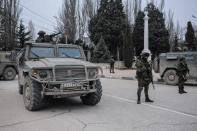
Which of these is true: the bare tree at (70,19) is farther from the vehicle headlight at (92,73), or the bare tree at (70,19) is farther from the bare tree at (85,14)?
the vehicle headlight at (92,73)

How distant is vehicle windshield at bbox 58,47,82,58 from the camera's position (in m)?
11.3

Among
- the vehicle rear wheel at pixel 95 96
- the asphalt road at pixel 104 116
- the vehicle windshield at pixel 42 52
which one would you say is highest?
the vehicle windshield at pixel 42 52

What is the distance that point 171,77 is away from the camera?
18.3 meters

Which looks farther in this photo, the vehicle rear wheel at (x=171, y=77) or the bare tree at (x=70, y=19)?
the bare tree at (x=70, y=19)

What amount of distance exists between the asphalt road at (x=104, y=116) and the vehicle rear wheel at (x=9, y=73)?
33.0 feet

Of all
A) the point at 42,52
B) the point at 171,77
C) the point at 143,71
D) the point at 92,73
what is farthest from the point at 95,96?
the point at 171,77

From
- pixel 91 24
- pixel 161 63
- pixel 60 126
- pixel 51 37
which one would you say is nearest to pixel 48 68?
pixel 60 126

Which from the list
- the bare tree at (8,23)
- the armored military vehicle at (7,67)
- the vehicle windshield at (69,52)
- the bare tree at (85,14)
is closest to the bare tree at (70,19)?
the bare tree at (85,14)

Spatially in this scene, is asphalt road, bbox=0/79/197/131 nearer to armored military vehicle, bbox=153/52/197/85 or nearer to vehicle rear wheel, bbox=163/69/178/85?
armored military vehicle, bbox=153/52/197/85

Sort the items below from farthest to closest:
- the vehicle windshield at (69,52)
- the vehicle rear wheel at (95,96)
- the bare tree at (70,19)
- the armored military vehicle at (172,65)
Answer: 1. the bare tree at (70,19)
2. the armored military vehicle at (172,65)
3. the vehicle windshield at (69,52)
4. the vehicle rear wheel at (95,96)

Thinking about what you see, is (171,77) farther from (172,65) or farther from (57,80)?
(57,80)

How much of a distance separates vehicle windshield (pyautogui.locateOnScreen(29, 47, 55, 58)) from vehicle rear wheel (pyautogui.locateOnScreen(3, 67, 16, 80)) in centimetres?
1125

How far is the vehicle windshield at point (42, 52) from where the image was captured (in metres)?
11.0

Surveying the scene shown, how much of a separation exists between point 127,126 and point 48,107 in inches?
134
